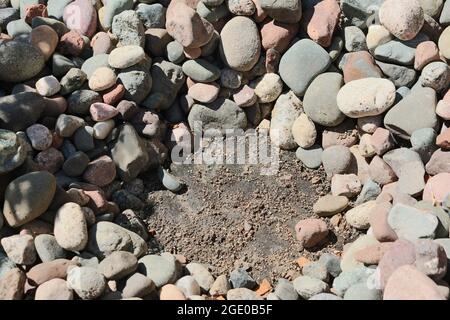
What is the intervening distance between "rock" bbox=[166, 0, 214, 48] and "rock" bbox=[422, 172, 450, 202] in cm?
122

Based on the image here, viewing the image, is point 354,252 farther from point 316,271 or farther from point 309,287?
point 309,287

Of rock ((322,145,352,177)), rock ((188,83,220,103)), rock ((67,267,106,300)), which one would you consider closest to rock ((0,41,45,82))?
rock ((188,83,220,103))

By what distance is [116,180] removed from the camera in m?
3.44

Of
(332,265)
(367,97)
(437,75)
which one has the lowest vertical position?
(332,265)

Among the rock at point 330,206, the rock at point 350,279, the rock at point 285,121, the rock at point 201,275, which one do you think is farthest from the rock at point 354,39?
the rock at point 201,275

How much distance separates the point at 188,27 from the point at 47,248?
122cm

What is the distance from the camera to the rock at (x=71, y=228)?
2926 millimetres

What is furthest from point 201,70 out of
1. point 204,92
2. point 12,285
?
point 12,285

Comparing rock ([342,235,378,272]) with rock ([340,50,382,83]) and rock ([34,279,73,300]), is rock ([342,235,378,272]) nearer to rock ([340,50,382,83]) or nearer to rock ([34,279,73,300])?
rock ([340,50,382,83])

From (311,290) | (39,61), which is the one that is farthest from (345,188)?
(39,61)

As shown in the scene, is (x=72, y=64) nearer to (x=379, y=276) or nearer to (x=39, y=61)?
(x=39, y=61)

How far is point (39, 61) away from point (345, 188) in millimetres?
1495

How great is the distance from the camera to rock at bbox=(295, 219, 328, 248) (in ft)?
10.5

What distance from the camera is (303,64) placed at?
3.54 m
